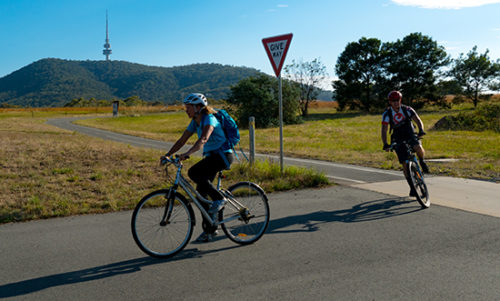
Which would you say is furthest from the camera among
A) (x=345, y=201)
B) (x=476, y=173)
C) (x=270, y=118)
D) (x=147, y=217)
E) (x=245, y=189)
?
(x=270, y=118)

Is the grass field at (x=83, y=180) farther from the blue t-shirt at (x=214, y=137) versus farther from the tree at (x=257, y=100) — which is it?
the tree at (x=257, y=100)

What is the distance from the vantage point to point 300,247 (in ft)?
15.7

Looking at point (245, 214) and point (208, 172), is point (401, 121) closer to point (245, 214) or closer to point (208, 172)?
point (245, 214)

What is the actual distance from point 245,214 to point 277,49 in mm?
4711

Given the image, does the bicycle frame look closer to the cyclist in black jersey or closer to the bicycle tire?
the bicycle tire

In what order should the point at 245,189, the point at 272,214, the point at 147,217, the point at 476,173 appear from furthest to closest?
the point at 476,173 → the point at 272,214 → the point at 245,189 → the point at 147,217

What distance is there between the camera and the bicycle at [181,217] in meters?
4.51

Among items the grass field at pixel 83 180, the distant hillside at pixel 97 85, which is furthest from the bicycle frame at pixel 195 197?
the distant hillside at pixel 97 85

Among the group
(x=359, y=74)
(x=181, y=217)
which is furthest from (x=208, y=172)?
(x=359, y=74)

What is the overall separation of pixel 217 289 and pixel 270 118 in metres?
27.5

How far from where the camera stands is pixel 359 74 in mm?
55375

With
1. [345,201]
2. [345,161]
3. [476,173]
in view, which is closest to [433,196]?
[345,201]

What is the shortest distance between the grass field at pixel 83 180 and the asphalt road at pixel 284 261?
27.1 inches

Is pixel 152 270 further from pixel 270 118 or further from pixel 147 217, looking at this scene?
pixel 270 118
